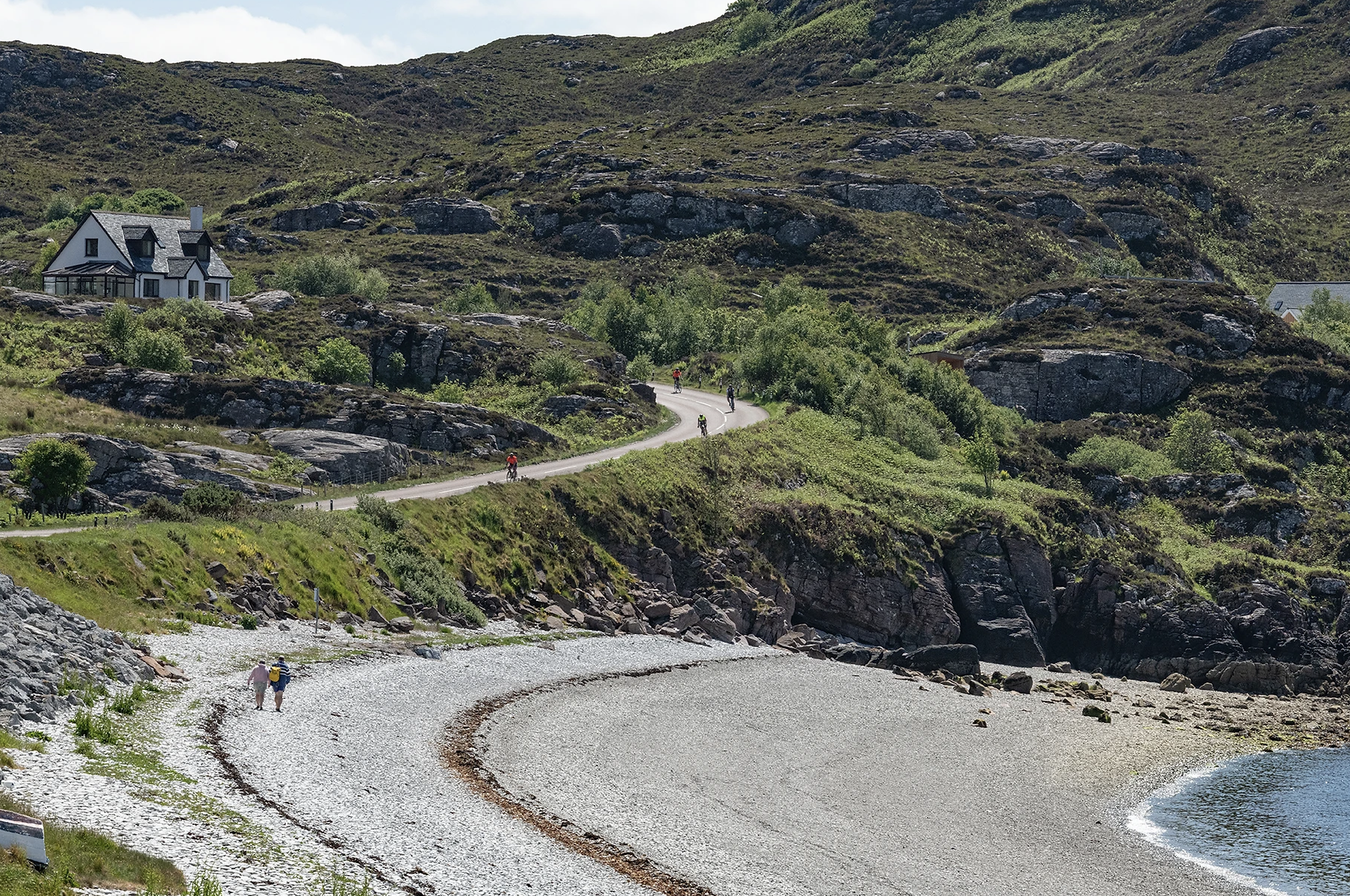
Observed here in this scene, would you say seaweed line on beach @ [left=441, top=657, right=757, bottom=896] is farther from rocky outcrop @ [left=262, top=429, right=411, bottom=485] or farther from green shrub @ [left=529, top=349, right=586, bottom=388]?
green shrub @ [left=529, top=349, right=586, bottom=388]

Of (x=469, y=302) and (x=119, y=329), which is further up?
(x=469, y=302)

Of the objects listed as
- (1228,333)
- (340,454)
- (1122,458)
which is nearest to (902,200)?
(1228,333)

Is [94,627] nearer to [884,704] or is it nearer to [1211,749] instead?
[884,704]

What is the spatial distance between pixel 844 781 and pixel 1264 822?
491 inches

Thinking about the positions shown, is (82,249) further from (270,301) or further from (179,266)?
(270,301)

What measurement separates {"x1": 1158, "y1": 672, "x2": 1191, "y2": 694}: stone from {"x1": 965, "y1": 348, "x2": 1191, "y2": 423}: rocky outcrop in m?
55.1

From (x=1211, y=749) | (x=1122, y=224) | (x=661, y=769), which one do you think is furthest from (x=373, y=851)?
(x=1122, y=224)

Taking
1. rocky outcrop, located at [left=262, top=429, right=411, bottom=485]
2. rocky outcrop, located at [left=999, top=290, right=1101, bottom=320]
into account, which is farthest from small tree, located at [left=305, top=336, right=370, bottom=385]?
rocky outcrop, located at [left=999, top=290, right=1101, bottom=320]

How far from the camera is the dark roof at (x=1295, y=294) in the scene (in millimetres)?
161625

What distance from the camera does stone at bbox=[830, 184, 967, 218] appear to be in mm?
179500

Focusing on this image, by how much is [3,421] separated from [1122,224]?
151 metres

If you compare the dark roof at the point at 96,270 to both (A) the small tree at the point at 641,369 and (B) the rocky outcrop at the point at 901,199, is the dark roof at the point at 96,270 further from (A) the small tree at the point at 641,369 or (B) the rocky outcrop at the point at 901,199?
(B) the rocky outcrop at the point at 901,199

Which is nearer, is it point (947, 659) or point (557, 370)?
point (947, 659)

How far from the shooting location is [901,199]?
593 feet
